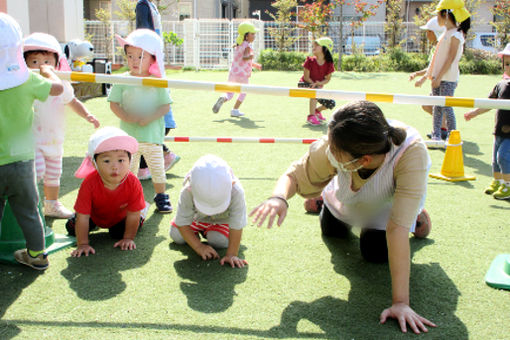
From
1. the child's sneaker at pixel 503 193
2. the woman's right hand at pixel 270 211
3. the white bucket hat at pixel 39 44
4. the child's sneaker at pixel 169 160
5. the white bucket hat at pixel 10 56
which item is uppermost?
the white bucket hat at pixel 39 44

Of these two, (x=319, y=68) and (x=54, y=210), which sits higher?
(x=319, y=68)

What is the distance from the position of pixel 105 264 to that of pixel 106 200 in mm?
460

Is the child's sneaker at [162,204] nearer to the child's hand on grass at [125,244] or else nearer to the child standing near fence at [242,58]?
the child's hand on grass at [125,244]

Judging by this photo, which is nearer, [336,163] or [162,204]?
[336,163]

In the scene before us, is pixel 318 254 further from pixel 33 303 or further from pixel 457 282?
pixel 33 303

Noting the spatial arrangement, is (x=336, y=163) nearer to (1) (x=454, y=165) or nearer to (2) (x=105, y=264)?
(2) (x=105, y=264)

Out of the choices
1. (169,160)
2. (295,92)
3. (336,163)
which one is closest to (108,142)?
(295,92)

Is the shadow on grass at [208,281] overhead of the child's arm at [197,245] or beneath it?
beneath

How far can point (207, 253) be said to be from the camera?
3.33 m

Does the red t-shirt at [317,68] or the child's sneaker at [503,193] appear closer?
the child's sneaker at [503,193]

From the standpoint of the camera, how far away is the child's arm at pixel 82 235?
11.1 feet

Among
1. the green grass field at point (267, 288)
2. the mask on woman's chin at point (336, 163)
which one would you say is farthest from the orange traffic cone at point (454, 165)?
the mask on woman's chin at point (336, 163)

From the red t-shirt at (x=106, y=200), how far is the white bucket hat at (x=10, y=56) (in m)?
0.89

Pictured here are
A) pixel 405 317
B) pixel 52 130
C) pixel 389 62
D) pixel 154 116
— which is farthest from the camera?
pixel 389 62
